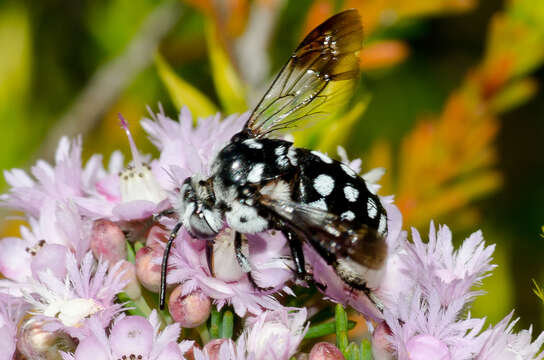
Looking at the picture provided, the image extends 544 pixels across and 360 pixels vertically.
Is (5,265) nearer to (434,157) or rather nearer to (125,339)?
(125,339)

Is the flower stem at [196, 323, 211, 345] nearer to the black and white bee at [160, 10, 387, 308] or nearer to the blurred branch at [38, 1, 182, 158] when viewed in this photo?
the black and white bee at [160, 10, 387, 308]

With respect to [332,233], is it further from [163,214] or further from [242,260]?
[163,214]

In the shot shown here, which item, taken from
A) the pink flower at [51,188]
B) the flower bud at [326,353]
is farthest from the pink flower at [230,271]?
the pink flower at [51,188]

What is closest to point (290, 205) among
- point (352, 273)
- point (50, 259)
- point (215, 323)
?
point (352, 273)

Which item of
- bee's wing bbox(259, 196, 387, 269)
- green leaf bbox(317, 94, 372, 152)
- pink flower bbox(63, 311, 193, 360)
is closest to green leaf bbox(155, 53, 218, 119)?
green leaf bbox(317, 94, 372, 152)

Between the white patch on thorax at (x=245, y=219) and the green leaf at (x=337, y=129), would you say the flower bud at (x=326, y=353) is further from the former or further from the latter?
the green leaf at (x=337, y=129)
